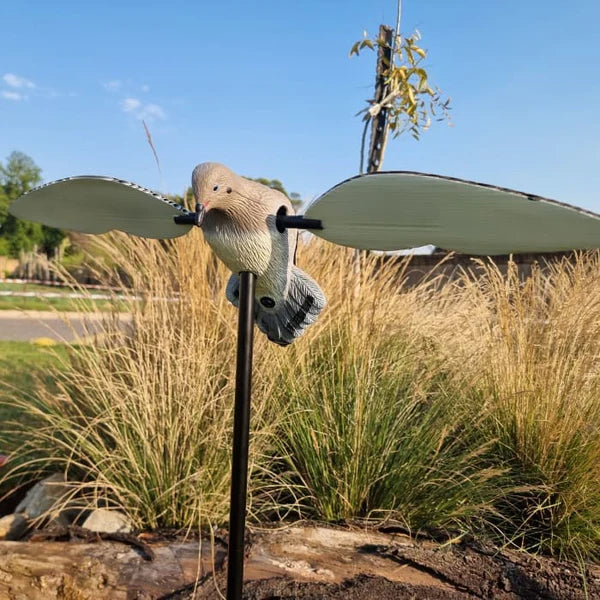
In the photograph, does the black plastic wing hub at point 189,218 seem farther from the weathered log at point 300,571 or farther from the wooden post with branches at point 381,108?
the wooden post with branches at point 381,108

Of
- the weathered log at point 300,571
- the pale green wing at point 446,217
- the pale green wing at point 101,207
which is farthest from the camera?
the weathered log at point 300,571

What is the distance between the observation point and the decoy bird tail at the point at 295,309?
32.3 inches

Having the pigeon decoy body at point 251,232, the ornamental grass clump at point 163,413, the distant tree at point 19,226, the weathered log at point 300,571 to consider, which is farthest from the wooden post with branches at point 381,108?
the distant tree at point 19,226

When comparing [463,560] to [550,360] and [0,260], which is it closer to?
[550,360]

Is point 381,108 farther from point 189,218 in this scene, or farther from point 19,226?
point 19,226

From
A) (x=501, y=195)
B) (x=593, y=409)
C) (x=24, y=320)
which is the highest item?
(x=501, y=195)

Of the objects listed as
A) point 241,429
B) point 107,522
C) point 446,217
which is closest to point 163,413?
point 107,522

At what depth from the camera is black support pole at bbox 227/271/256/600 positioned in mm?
749

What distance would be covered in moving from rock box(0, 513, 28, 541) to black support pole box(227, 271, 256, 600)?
116 cm

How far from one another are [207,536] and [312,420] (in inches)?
18.6

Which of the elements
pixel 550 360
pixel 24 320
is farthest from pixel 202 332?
pixel 24 320

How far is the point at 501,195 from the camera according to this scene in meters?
0.54

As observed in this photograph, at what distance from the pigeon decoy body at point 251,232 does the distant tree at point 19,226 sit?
2375 cm

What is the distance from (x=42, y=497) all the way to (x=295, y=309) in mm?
1392
